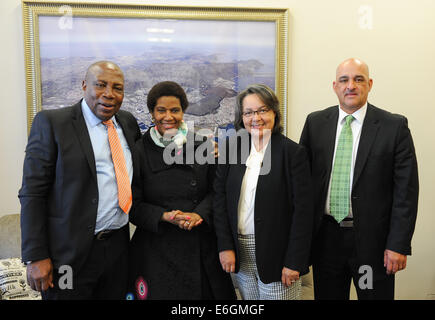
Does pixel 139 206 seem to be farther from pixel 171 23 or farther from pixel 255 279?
pixel 171 23

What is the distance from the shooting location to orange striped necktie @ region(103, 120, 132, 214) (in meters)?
1.94

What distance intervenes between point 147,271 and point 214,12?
6.99ft

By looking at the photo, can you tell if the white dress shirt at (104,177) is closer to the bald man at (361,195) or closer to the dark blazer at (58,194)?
the dark blazer at (58,194)

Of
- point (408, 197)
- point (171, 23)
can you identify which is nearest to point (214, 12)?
point (171, 23)

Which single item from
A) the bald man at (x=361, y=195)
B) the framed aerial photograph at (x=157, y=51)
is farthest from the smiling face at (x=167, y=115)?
the framed aerial photograph at (x=157, y=51)

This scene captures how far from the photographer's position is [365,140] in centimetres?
211

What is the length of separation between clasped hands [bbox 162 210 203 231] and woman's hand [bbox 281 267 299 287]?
509mm

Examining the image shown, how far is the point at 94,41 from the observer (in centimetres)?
306

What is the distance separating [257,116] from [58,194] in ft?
3.47

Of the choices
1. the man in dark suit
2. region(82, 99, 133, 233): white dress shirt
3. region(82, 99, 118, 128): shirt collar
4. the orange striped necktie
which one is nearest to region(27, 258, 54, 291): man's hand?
the man in dark suit

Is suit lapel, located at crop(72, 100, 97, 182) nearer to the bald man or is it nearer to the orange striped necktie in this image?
the orange striped necktie

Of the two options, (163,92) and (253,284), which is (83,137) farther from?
(253,284)

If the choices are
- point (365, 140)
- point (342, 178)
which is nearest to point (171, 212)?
point (342, 178)
